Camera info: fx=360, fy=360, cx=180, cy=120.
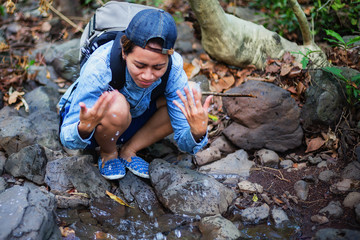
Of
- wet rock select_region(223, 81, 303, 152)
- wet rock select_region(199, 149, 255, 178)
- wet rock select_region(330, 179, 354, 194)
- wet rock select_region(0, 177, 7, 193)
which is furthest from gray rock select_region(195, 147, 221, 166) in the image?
wet rock select_region(0, 177, 7, 193)

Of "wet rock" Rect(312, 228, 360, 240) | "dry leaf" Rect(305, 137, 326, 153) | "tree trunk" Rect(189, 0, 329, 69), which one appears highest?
"tree trunk" Rect(189, 0, 329, 69)

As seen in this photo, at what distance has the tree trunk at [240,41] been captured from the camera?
4.26 meters

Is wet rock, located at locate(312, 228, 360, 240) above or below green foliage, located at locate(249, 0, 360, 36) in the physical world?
below

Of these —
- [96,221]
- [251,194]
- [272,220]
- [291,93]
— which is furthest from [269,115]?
[96,221]

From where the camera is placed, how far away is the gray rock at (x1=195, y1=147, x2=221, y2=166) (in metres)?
3.67

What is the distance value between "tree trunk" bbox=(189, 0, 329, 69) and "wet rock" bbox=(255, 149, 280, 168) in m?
1.32

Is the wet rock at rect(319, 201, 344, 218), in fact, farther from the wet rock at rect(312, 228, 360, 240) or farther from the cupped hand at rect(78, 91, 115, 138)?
the cupped hand at rect(78, 91, 115, 138)

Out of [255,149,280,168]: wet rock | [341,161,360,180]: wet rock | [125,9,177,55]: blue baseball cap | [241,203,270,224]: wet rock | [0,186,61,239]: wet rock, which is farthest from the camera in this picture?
[255,149,280,168]: wet rock

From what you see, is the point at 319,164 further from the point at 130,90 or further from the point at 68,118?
the point at 68,118

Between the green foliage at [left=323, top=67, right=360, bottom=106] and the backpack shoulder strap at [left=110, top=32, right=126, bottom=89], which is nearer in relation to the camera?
the backpack shoulder strap at [left=110, top=32, right=126, bottom=89]

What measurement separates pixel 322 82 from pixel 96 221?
8.61ft

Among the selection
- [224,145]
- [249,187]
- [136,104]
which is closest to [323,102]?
[224,145]

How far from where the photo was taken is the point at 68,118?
2.89 metres

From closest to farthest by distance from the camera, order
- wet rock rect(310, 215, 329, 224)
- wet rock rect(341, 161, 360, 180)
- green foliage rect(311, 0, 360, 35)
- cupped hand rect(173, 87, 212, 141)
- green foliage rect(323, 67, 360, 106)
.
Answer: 1. cupped hand rect(173, 87, 212, 141)
2. wet rock rect(310, 215, 329, 224)
3. wet rock rect(341, 161, 360, 180)
4. green foliage rect(323, 67, 360, 106)
5. green foliage rect(311, 0, 360, 35)
